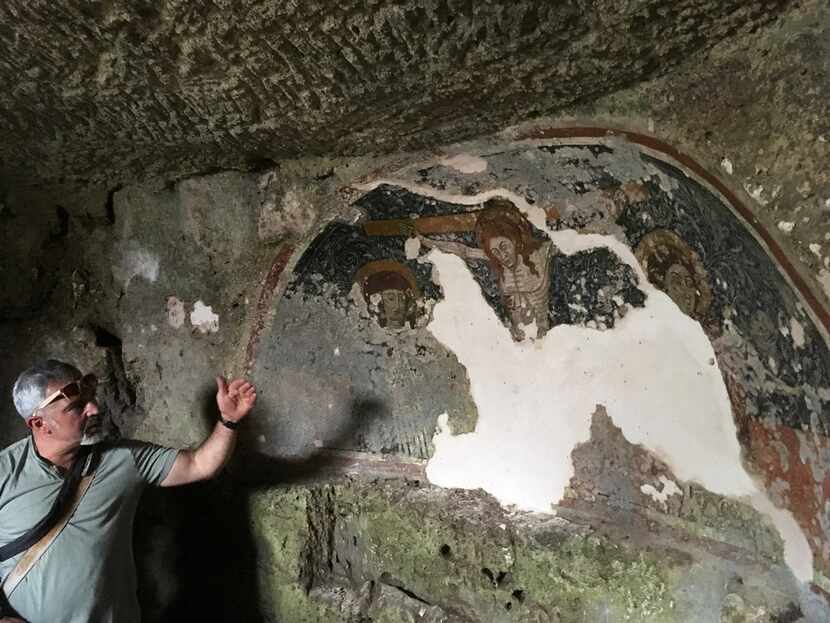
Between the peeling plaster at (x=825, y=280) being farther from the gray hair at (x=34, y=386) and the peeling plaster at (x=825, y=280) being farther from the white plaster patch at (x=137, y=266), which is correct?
the white plaster patch at (x=137, y=266)

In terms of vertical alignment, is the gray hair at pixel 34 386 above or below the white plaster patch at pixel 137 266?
below

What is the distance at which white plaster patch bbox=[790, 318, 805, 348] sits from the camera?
136 cm

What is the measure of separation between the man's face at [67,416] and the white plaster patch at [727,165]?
5.21 ft

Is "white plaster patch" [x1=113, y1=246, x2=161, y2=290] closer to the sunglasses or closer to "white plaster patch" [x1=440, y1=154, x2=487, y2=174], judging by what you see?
the sunglasses

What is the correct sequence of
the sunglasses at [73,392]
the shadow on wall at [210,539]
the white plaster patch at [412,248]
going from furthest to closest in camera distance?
the shadow on wall at [210,539] → the white plaster patch at [412,248] → the sunglasses at [73,392]

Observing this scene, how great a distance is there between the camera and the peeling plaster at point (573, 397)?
5.50 feet

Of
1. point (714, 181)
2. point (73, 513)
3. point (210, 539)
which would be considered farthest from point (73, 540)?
point (714, 181)

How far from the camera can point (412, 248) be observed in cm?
223

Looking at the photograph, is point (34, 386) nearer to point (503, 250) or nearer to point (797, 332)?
point (503, 250)

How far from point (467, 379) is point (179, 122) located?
1159 mm

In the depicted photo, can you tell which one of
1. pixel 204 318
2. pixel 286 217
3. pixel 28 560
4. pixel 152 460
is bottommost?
pixel 28 560

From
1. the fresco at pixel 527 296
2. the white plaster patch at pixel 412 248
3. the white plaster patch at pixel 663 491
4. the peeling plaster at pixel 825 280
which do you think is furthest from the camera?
the white plaster patch at pixel 412 248

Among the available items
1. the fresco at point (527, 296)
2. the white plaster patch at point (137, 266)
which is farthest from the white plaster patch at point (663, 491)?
the white plaster patch at point (137, 266)

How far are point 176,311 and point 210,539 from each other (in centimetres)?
84
